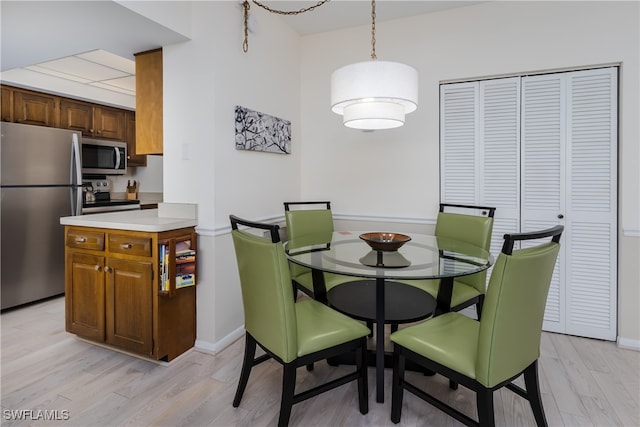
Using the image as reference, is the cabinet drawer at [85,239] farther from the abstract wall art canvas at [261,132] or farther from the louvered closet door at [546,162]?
the louvered closet door at [546,162]

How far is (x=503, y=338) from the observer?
1345mm

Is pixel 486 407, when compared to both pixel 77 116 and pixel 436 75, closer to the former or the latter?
pixel 436 75

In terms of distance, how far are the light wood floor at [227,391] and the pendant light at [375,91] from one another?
152 centimetres

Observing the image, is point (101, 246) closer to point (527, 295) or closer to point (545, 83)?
point (527, 295)

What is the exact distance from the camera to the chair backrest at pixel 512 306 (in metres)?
1.28

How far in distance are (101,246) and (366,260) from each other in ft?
5.87

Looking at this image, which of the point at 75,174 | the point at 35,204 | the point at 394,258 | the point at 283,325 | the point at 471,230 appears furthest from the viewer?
the point at 75,174

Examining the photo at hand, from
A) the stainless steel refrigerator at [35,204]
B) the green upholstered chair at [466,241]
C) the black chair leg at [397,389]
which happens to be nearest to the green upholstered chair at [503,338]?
the black chair leg at [397,389]

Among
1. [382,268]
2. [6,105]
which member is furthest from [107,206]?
[382,268]

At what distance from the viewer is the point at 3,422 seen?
1731 millimetres

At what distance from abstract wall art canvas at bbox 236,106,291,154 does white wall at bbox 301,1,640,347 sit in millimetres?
407

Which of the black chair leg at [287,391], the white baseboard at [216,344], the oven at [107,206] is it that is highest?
the oven at [107,206]

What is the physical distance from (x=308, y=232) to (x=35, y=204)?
265 centimetres

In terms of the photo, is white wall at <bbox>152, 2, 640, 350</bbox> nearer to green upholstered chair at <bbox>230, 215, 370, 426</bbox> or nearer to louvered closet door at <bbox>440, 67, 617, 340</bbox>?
louvered closet door at <bbox>440, 67, 617, 340</bbox>
